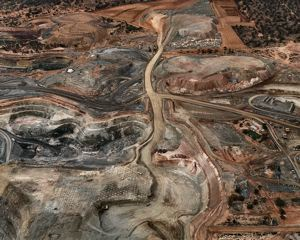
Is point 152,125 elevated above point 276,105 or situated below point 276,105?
above

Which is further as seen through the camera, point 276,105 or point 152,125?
point 276,105

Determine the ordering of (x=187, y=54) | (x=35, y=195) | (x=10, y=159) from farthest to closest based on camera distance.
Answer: (x=187, y=54) → (x=10, y=159) → (x=35, y=195)

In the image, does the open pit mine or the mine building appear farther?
the mine building

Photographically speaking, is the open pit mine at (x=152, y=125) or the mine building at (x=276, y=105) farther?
the mine building at (x=276, y=105)

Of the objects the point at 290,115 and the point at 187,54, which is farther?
the point at 187,54

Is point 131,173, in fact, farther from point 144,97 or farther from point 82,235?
point 144,97

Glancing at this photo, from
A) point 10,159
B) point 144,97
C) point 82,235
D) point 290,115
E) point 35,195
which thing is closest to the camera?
point 82,235

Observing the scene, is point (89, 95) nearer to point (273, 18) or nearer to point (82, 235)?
point (82, 235)

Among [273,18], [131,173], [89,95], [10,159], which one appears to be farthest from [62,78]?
[273,18]
